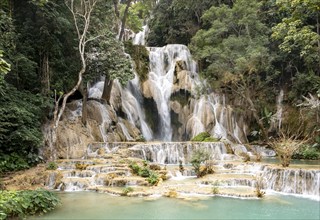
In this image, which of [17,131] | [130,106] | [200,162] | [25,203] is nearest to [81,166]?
[17,131]

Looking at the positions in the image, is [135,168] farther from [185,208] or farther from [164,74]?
[164,74]

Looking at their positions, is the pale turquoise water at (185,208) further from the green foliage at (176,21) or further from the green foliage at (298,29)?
the green foliage at (176,21)

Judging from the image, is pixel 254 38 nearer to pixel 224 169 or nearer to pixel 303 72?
pixel 303 72

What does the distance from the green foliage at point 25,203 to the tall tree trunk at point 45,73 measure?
8.37m

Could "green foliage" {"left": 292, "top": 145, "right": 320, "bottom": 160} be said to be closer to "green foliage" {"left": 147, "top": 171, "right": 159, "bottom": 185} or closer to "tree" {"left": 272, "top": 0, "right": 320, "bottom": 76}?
"tree" {"left": 272, "top": 0, "right": 320, "bottom": 76}

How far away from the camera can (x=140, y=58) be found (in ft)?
78.5

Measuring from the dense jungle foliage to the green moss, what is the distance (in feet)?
8.65

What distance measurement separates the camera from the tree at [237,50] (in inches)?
816

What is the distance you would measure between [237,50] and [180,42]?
847 cm

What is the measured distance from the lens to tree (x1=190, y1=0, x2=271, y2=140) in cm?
2072

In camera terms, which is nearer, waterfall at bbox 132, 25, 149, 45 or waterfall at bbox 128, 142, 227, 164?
waterfall at bbox 128, 142, 227, 164

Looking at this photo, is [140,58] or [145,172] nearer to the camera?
[145,172]

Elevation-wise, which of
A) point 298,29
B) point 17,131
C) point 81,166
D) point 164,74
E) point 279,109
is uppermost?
point 298,29

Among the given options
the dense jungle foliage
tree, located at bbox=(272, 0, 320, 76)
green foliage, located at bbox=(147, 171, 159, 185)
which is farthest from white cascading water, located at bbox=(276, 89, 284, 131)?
green foliage, located at bbox=(147, 171, 159, 185)
